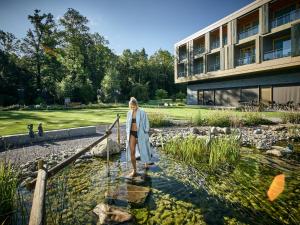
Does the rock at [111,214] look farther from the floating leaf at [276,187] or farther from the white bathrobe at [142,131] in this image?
the floating leaf at [276,187]

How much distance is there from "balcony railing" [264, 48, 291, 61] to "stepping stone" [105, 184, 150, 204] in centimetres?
1952

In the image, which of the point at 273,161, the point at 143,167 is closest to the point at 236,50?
the point at 273,161

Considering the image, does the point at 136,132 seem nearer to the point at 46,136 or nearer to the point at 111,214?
the point at 111,214

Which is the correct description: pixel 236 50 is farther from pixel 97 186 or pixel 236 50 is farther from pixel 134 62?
pixel 134 62

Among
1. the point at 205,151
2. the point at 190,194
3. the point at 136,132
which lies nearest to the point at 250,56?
the point at 205,151

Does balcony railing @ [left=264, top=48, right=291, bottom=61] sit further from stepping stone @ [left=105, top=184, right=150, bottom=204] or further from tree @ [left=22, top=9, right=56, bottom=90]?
tree @ [left=22, top=9, right=56, bottom=90]

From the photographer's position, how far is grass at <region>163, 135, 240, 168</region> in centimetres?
634

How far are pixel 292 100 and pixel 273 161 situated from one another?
1682 centimetres

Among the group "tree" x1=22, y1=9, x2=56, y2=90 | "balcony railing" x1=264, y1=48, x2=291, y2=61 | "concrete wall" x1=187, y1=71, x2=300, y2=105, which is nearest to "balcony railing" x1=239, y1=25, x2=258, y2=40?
"balcony railing" x1=264, y1=48, x2=291, y2=61

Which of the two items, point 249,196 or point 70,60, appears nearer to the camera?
point 249,196

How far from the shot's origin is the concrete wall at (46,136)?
26.8 ft

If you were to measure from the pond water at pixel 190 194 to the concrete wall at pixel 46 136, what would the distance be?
3695 mm

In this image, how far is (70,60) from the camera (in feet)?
147

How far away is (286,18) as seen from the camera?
19.0 metres
